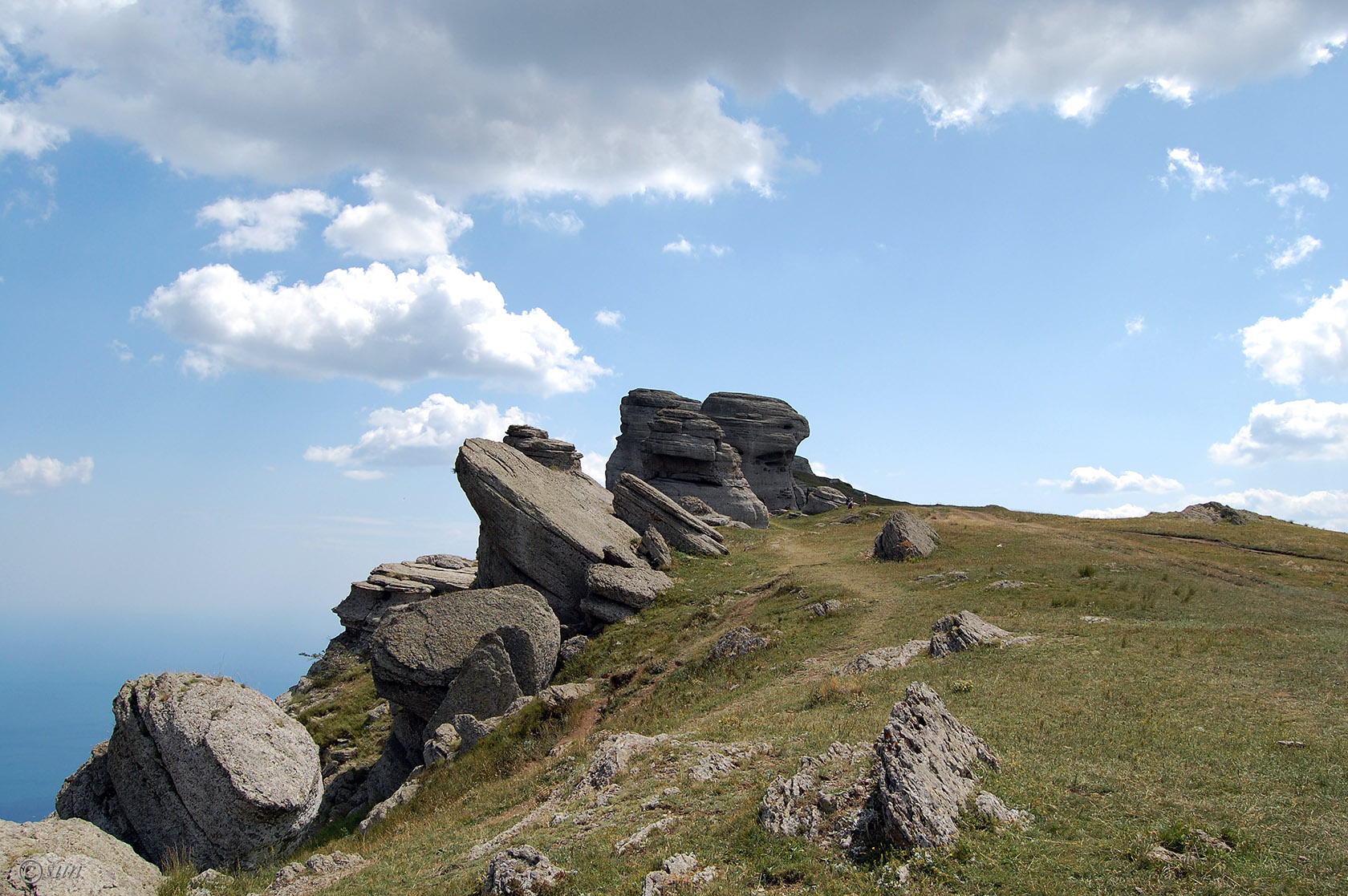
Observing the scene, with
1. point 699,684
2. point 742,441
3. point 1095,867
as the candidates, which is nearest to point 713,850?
point 1095,867

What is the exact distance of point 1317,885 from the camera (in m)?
8.12

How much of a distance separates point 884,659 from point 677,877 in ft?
41.5

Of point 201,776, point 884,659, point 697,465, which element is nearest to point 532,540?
point 201,776

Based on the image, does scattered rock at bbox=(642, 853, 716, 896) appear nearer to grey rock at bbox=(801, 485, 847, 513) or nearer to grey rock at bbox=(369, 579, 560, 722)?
grey rock at bbox=(369, 579, 560, 722)

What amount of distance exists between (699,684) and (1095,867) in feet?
49.4

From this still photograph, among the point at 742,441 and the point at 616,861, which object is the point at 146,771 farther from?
the point at 742,441

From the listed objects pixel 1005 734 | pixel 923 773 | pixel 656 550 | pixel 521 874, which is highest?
pixel 656 550

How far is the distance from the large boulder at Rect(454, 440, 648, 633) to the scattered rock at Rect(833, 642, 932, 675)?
16989mm

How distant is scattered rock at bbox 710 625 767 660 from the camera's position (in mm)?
25266

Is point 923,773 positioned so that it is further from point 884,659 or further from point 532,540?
point 532,540

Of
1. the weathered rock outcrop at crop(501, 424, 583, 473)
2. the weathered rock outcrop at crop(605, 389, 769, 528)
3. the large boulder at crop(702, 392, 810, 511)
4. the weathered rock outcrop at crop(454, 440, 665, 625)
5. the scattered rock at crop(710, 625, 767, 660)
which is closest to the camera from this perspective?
the scattered rock at crop(710, 625, 767, 660)

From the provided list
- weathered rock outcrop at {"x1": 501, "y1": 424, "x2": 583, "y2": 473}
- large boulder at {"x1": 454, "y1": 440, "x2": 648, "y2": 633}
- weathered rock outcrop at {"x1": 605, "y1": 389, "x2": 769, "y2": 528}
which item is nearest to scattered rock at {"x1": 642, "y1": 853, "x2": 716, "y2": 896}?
large boulder at {"x1": 454, "y1": 440, "x2": 648, "y2": 633}

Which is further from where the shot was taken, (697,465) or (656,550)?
(697,465)

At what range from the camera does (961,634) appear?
21.2 metres
